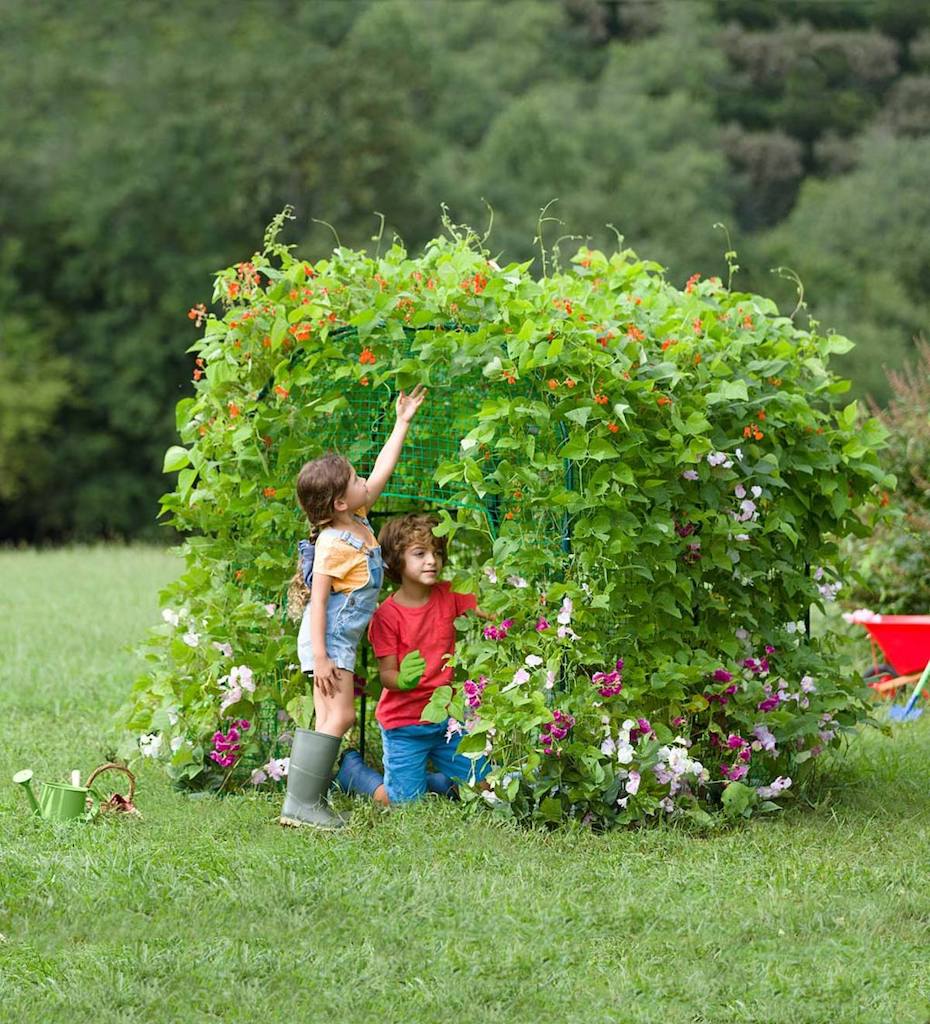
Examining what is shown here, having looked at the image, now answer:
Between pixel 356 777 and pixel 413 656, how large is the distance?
526 millimetres

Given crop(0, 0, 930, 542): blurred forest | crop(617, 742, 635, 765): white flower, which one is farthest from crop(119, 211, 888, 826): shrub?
crop(0, 0, 930, 542): blurred forest

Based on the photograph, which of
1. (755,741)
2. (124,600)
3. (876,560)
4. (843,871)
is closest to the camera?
(843,871)

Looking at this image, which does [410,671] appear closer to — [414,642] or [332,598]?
[414,642]

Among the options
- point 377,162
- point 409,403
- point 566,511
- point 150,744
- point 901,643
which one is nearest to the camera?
point 566,511

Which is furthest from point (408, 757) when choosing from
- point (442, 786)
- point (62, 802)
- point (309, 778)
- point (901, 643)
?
point (901, 643)

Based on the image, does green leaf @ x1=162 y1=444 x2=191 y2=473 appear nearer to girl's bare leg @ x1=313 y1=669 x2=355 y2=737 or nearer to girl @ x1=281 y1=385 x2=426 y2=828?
girl @ x1=281 y1=385 x2=426 y2=828

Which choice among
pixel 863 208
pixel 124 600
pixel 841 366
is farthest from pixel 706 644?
pixel 863 208

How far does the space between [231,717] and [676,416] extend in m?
1.95

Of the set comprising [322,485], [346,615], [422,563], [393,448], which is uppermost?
[393,448]

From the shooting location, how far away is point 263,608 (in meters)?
5.58

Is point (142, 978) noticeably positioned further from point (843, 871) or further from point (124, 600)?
point (124, 600)

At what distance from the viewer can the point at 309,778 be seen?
5129 millimetres

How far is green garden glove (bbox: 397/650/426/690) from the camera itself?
536 centimetres

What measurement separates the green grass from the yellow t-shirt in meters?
0.77
